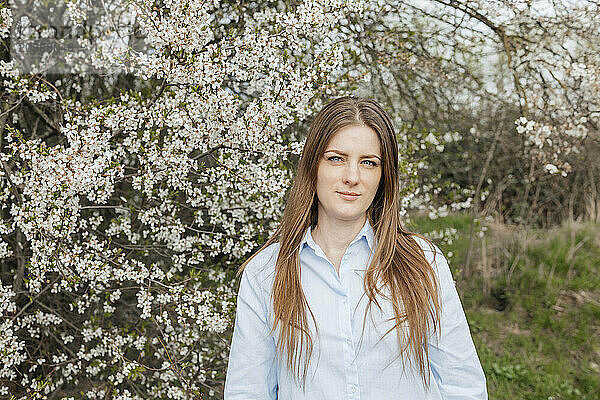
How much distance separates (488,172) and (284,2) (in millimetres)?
3689

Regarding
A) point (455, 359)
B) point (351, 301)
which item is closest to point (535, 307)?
point (455, 359)

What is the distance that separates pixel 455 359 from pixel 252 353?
568mm

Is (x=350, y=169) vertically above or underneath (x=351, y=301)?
above

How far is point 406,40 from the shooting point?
3.67 m

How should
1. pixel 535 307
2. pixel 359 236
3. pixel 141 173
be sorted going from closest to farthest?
pixel 359 236, pixel 141 173, pixel 535 307

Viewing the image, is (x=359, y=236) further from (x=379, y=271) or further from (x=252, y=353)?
(x=252, y=353)

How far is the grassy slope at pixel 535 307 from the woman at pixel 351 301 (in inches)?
76.4

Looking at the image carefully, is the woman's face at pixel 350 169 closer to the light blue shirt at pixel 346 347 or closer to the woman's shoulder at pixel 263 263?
the light blue shirt at pixel 346 347

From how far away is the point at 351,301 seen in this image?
171 centimetres

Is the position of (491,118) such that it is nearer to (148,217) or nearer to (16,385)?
(148,217)

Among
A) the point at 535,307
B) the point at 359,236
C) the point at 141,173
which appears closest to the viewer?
the point at 359,236

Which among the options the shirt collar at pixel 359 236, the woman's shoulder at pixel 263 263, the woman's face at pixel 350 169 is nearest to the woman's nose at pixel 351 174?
the woman's face at pixel 350 169

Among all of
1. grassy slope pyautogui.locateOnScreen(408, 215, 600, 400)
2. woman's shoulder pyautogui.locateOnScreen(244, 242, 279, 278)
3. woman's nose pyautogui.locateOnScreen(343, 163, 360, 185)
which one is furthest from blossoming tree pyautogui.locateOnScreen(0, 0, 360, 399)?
grassy slope pyautogui.locateOnScreen(408, 215, 600, 400)

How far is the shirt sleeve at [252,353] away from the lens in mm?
1754
